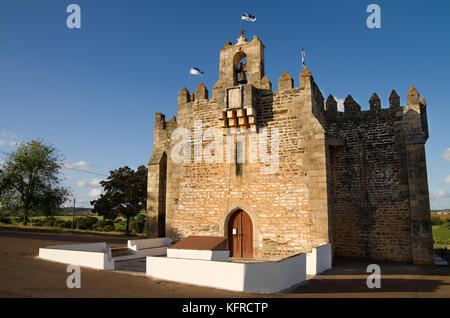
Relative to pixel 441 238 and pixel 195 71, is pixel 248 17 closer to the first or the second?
pixel 195 71

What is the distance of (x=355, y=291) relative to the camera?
8.12 meters

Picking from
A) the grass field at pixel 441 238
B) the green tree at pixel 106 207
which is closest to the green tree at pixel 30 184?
the green tree at pixel 106 207

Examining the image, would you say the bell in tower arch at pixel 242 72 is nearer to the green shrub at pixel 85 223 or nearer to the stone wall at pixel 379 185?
the stone wall at pixel 379 185

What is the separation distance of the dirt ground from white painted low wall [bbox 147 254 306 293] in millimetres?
257

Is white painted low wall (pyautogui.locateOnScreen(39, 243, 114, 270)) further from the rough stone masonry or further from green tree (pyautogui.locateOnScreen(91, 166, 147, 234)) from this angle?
green tree (pyautogui.locateOnScreen(91, 166, 147, 234))

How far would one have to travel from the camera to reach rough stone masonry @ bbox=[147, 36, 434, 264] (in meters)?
12.8

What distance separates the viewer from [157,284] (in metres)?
8.52

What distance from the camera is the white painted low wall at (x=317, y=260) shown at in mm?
10578

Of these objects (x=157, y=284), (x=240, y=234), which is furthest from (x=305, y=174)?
(x=157, y=284)

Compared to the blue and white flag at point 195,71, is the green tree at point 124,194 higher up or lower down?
lower down

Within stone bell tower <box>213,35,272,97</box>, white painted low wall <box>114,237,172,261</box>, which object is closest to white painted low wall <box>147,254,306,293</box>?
white painted low wall <box>114,237,172,261</box>

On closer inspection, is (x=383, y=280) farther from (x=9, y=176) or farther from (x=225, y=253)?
(x=9, y=176)

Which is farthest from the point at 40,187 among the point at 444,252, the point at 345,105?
the point at 444,252

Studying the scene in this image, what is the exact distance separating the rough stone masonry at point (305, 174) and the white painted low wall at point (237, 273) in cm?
384
